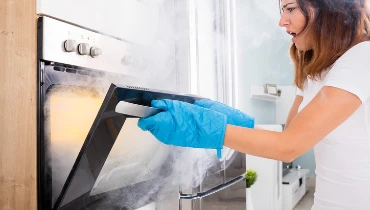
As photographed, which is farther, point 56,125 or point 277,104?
point 277,104

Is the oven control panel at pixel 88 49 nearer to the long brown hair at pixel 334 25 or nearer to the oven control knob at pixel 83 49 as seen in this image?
the oven control knob at pixel 83 49

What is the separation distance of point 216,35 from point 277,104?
342cm

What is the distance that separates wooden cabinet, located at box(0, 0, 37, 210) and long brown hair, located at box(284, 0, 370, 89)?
0.95m

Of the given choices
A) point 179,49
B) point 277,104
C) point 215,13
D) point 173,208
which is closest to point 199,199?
point 173,208

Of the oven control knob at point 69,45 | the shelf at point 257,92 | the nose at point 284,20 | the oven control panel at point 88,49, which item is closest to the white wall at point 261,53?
the shelf at point 257,92

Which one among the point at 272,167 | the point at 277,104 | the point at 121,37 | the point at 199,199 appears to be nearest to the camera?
the point at 121,37

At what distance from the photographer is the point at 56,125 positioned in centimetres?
107

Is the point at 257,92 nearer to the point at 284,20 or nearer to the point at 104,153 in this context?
the point at 284,20

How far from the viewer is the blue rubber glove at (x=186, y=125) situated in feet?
3.04

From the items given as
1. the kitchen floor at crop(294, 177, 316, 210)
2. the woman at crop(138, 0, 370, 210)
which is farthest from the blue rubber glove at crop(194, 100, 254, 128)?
the kitchen floor at crop(294, 177, 316, 210)

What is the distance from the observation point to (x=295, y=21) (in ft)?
4.12

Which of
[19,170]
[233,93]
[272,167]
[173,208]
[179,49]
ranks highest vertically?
[179,49]

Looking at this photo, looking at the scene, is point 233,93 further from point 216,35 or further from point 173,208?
point 173,208

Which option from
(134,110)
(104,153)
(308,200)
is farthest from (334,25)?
(308,200)
